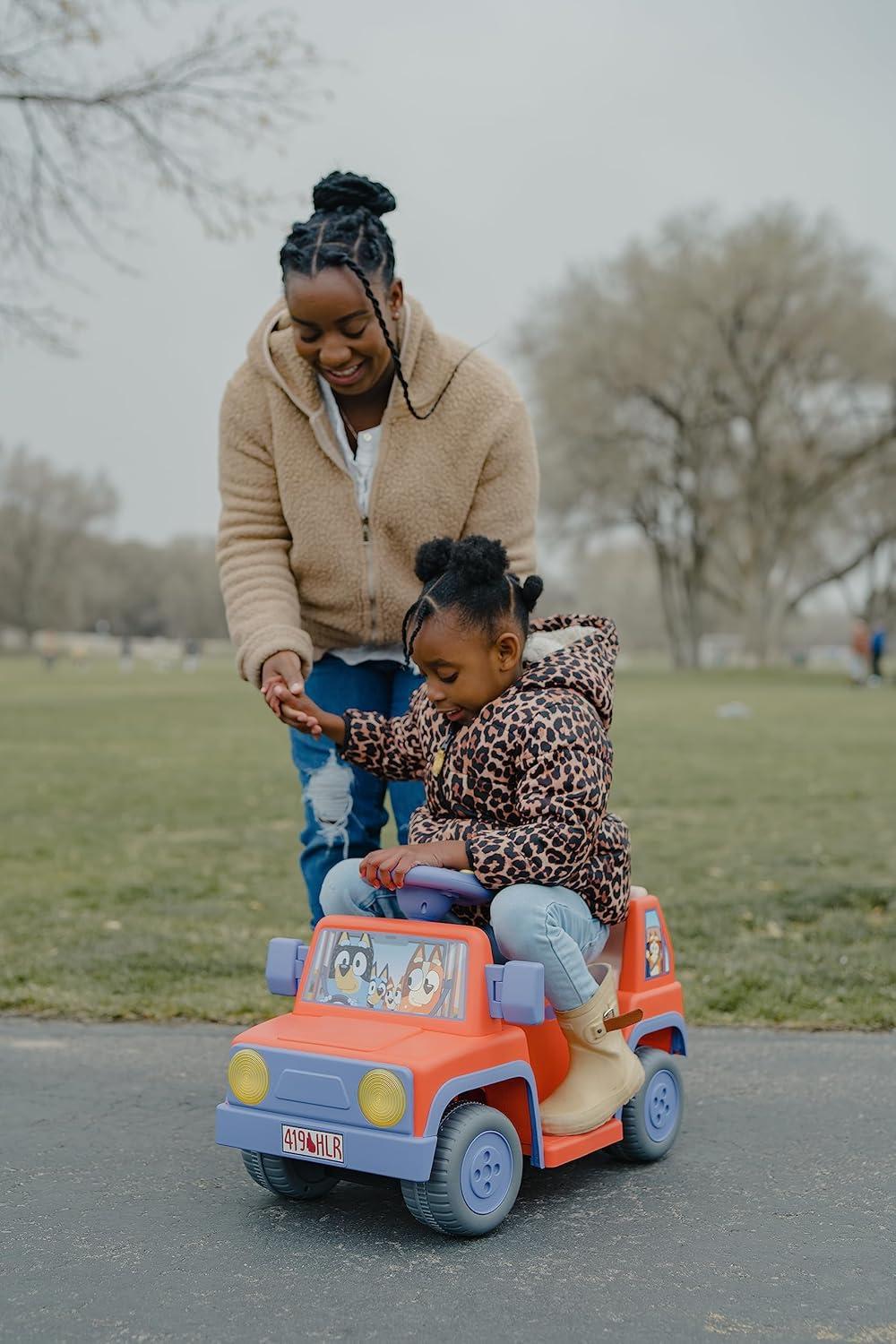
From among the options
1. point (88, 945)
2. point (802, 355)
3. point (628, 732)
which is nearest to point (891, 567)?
point (802, 355)

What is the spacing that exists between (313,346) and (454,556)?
64cm

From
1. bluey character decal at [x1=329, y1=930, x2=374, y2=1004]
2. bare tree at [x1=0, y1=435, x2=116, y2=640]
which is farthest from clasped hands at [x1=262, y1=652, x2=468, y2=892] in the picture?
bare tree at [x1=0, y1=435, x2=116, y2=640]

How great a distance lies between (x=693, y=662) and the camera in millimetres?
42875

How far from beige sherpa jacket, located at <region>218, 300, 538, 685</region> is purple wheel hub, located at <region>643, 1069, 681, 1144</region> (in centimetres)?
121

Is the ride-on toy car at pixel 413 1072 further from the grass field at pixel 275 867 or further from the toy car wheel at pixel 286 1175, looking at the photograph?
the grass field at pixel 275 867

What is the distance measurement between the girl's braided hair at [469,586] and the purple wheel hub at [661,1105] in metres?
1.05

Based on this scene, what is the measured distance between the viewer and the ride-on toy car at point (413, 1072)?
8.30 ft

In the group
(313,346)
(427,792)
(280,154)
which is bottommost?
(427,792)

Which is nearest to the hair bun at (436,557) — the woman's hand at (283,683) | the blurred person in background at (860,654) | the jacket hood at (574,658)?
the jacket hood at (574,658)

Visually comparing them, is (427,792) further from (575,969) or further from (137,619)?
(137,619)

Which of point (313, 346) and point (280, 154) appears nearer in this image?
point (313, 346)

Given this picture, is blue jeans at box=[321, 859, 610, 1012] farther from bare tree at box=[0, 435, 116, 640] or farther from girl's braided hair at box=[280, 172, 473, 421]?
bare tree at box=[0, 435, 116, 640]

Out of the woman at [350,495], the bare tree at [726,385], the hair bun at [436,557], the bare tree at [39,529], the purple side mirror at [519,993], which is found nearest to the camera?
the purple side mirror at [519,993]

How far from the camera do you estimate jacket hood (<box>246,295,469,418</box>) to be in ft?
11.1
